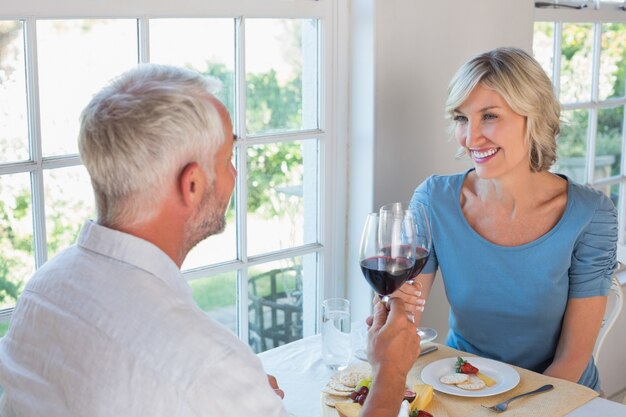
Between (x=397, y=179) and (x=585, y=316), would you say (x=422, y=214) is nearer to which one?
(x=585, y=316)

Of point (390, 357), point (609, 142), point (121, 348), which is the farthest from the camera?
point (609, 142)

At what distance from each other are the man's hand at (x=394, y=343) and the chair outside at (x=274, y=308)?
968 mm

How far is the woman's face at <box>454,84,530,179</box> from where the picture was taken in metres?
2.03

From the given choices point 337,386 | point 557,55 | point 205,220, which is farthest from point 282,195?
point 557,55

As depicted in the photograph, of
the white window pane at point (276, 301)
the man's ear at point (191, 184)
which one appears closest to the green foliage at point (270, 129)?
the white window pane at point (276, 301)

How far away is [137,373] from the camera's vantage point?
1.03 meters

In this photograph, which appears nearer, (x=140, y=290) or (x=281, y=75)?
(x=140, y=290)

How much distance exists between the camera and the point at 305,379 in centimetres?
180

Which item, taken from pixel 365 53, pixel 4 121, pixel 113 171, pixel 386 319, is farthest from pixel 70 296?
pixel 365 53

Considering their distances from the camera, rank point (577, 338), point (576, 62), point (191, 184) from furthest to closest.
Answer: point (576, 62) < point (577, 338) < point (191, 184)

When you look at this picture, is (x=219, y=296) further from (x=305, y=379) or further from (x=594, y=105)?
(x=594, y=105)

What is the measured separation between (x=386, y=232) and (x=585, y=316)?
0.69m

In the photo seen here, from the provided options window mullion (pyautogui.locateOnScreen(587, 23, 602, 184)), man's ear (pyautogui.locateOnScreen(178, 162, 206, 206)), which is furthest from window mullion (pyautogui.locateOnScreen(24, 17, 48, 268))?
window mullion (pyautogui.locateOnScreen(587, 23, 602, 184))

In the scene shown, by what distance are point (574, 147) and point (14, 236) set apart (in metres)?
2.29
